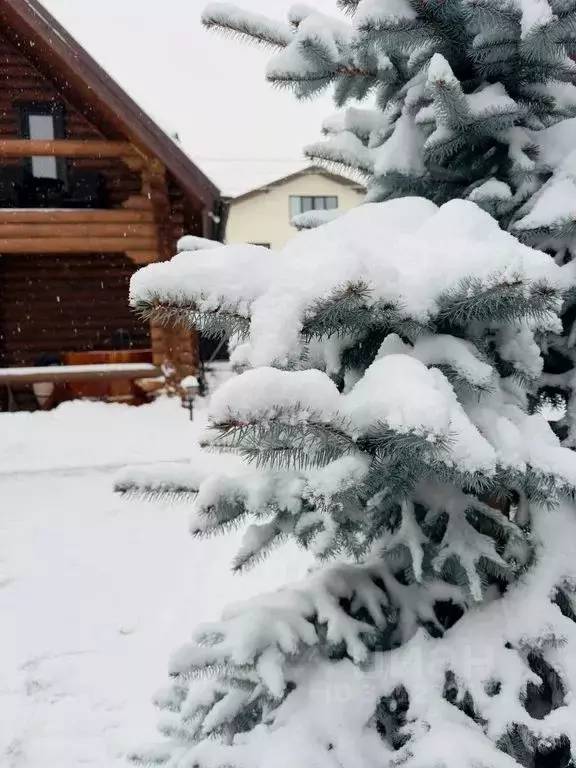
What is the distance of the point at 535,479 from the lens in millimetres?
1586

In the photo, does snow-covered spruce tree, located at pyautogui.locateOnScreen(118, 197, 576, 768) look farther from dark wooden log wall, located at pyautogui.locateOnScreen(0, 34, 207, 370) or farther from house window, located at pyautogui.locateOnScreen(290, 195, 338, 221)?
house window, located at pyautogui.locateOnScreen(290, 195, 338, 221)

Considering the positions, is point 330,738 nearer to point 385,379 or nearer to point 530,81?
point 385,379

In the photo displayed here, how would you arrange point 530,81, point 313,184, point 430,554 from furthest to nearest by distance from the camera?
point 313,184, point 530,81, point 430,554

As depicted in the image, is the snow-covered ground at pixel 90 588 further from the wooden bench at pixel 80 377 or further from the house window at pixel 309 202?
the house window at pixel 309 202

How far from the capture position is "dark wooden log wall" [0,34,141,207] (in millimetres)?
10812

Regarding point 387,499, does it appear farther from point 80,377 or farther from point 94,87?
point 94,87

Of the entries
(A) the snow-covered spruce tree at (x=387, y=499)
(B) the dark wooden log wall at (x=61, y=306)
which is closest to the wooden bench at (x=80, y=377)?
(B) the dark wooden log wall at (x=61, y=306)

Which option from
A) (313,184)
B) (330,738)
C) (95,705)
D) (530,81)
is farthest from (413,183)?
(313,184)

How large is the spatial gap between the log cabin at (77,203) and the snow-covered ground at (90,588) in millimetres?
A: 1925

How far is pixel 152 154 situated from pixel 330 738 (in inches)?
361

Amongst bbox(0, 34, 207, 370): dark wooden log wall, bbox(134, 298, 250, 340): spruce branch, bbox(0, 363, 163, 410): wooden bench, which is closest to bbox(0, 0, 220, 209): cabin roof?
bbox(0, 363, 163, 410): wooden bench

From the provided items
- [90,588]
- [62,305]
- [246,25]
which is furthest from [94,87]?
[246,25]

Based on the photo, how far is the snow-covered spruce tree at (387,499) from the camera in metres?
1.39

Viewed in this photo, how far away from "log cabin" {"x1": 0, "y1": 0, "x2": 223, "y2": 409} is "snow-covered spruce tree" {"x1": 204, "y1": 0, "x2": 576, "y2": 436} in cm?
621
